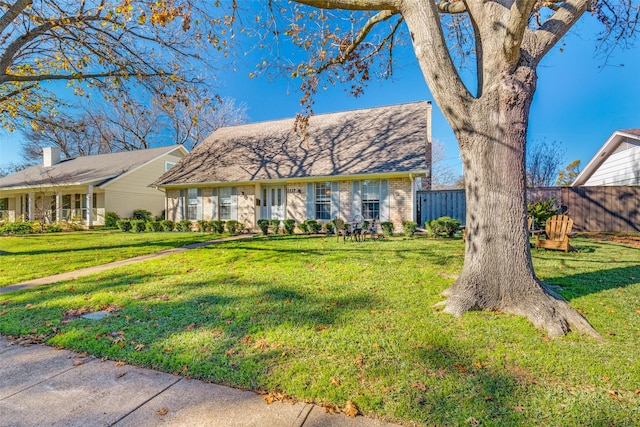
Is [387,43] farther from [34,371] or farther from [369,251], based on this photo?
[34,371]

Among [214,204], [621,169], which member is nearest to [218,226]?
[214,204]

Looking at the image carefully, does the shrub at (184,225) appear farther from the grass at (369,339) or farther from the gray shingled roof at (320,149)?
the grass at (369,339)

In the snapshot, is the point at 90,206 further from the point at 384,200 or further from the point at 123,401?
the point at 123,401

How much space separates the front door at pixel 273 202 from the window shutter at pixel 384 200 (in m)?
5.10

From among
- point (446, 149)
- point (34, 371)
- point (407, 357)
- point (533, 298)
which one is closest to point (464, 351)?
point (407, 357)

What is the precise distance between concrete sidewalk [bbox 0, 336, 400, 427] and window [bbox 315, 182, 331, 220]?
11939 mm

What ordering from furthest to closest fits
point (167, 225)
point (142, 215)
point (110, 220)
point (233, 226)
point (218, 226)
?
point (142, 215) < point (110, 220) < point (167, 225) < point (218, 226) < point (233, 226)

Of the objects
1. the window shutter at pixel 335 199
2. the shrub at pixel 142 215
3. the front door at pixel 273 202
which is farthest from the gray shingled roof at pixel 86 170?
the window shutter at pixel 335 199

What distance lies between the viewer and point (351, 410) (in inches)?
86.7

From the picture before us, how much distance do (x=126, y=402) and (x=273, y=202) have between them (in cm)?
1373

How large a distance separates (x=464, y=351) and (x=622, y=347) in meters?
1.66

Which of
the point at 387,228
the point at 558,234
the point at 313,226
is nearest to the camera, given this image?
the point at 558,234

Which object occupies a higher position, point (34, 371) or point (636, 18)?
point (636, 18)

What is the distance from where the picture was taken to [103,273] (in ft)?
22.5
